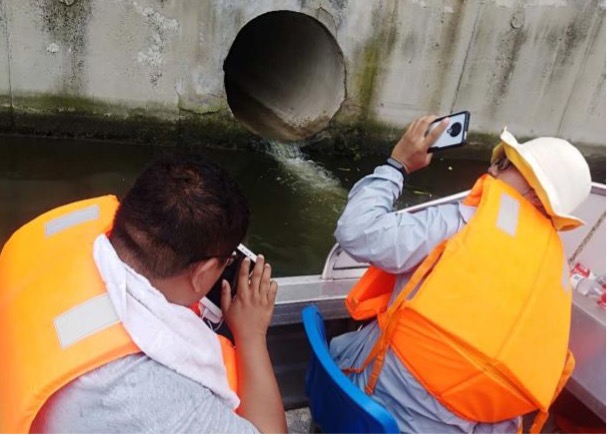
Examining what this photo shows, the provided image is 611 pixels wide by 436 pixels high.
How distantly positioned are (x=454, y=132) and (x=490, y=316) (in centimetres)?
62

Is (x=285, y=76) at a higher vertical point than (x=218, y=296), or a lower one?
lower

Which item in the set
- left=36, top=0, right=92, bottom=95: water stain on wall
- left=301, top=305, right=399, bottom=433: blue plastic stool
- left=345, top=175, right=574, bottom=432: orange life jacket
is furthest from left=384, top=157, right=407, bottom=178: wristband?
left=36, top=0, right=92, bottom=95: water stain on wall

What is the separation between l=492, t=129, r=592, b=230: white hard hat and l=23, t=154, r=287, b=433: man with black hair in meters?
0.87

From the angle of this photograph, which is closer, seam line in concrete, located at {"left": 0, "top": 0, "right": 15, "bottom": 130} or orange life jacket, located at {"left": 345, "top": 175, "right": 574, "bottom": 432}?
orange life jacket, located at {"left": 345, "top": 175, "right": 574, "bottom": 432}

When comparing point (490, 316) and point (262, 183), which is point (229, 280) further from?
point (262, 183)

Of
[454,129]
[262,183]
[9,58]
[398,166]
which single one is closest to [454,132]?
[454,129]

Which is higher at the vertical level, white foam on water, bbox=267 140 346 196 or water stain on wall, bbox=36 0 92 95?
water stain on wall, bbox=36 0 92 95

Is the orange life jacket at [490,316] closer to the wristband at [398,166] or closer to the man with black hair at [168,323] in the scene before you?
the wristband at [398,166]

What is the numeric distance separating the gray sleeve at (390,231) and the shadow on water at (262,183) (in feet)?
10.4

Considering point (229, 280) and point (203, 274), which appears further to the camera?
point (229, 280)

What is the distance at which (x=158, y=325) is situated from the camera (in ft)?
3.93

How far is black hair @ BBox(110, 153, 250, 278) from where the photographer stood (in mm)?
1236

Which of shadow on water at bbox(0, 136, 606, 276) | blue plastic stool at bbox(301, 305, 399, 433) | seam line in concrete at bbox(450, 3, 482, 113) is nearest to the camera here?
blue plastic stool at bbox(301, 305, 399, 433)

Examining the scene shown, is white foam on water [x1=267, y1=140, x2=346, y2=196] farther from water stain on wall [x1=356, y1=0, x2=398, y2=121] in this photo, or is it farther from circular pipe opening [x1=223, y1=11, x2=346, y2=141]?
water stain on wall [x1=356, y1=0, x2=398, y2=121]
